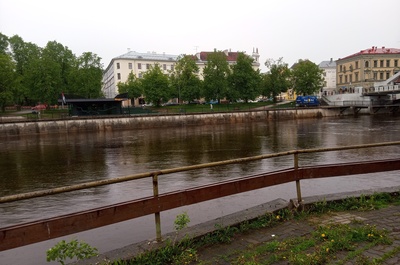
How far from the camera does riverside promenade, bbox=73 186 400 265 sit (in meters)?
4.14

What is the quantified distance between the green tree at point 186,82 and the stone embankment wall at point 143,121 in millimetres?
18256

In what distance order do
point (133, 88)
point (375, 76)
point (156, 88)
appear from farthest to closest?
point (375, 76)
point (133, 88)
point (156, 88)

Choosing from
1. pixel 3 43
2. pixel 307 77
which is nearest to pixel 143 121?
pixel 3 43

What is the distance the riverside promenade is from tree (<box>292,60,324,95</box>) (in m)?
80.9

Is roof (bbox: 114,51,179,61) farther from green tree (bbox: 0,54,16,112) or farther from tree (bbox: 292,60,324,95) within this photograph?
tree (bbox: 292,60,324,95)

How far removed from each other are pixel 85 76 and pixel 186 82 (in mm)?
22773

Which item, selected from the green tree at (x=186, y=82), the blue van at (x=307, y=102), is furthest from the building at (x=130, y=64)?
the blue van at (x=307, y=102)

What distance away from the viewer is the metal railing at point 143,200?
12.4 ft

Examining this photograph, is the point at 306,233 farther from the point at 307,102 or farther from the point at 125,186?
the point at 307,102

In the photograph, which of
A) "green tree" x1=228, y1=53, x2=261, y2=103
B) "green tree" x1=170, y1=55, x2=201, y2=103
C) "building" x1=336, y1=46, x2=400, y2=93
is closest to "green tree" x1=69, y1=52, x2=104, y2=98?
"green tree" x1=170, y1=55, x2=201, y2=103

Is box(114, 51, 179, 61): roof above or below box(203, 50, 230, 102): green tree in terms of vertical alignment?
above

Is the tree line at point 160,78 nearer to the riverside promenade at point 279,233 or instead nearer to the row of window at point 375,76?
the row of window at point 375,76

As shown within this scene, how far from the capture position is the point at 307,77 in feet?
267

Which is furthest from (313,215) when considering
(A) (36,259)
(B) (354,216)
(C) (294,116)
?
(C) (294,116)
